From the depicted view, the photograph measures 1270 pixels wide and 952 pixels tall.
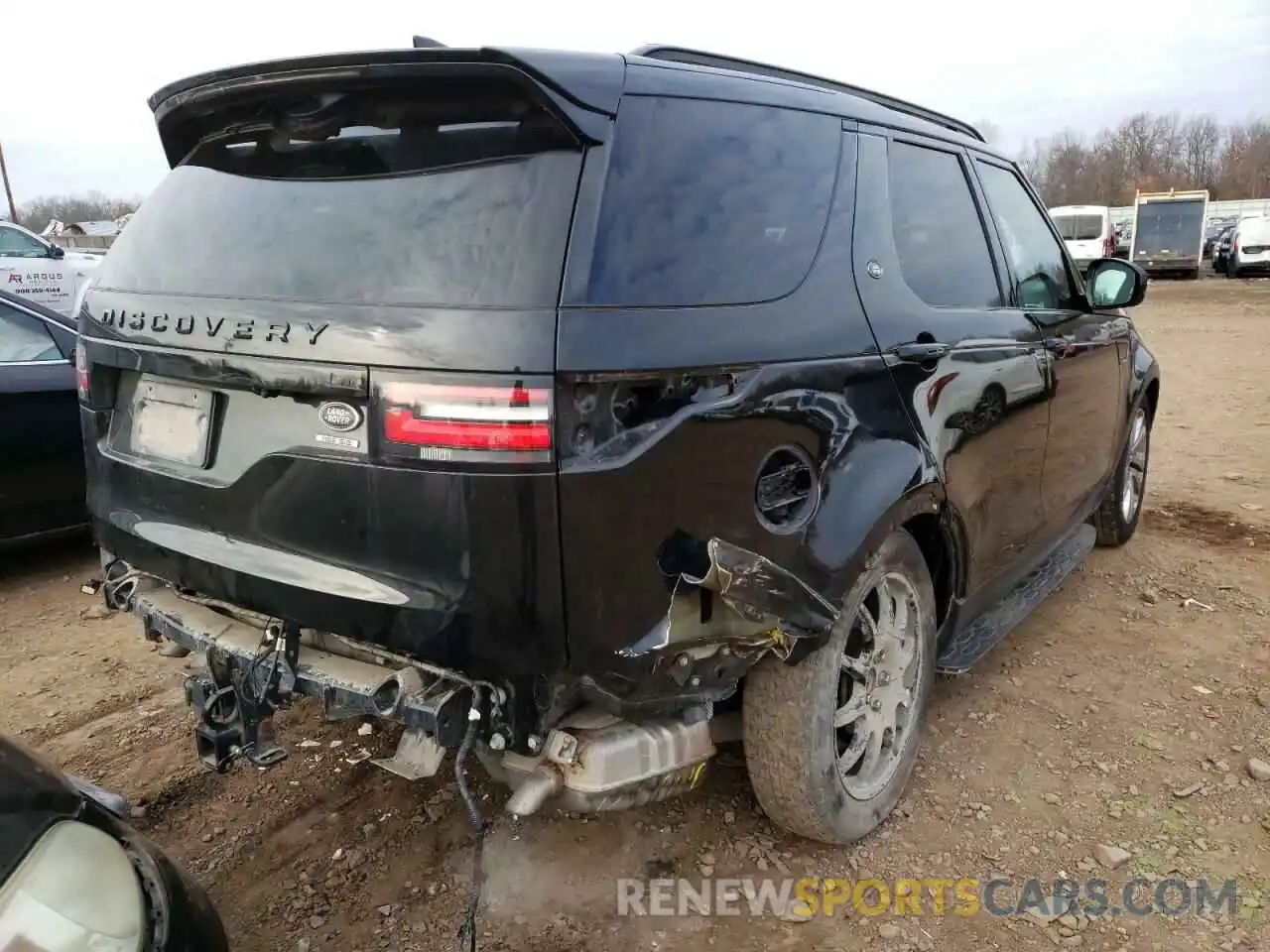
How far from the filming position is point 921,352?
2650 mm

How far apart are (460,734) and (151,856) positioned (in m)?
0.59

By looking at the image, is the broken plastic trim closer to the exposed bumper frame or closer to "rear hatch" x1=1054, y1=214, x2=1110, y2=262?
the exposed bumper frame

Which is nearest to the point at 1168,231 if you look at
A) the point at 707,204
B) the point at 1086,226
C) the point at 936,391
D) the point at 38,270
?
the point at 1086,226

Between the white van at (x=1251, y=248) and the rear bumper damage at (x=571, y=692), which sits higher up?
the white van at (x=1251, y=248)

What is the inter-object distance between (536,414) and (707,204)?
2.25ft

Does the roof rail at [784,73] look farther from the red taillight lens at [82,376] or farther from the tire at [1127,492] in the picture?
the tire at [1127,492]

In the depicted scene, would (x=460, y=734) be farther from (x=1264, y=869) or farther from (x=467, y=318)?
(x=1264, y=869)

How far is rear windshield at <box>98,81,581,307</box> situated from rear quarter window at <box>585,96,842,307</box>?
13 cm

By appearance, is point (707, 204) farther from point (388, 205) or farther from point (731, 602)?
point (731, 602)

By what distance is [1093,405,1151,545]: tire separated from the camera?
4949 mm

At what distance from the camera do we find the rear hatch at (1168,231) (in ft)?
101

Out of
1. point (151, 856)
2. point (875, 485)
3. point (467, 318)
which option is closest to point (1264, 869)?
point (875, 485)

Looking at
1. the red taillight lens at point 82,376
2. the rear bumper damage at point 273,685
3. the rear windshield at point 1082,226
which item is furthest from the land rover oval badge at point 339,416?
the rear windshield at point 1082,226

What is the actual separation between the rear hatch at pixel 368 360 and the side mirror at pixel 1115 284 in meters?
3.13
